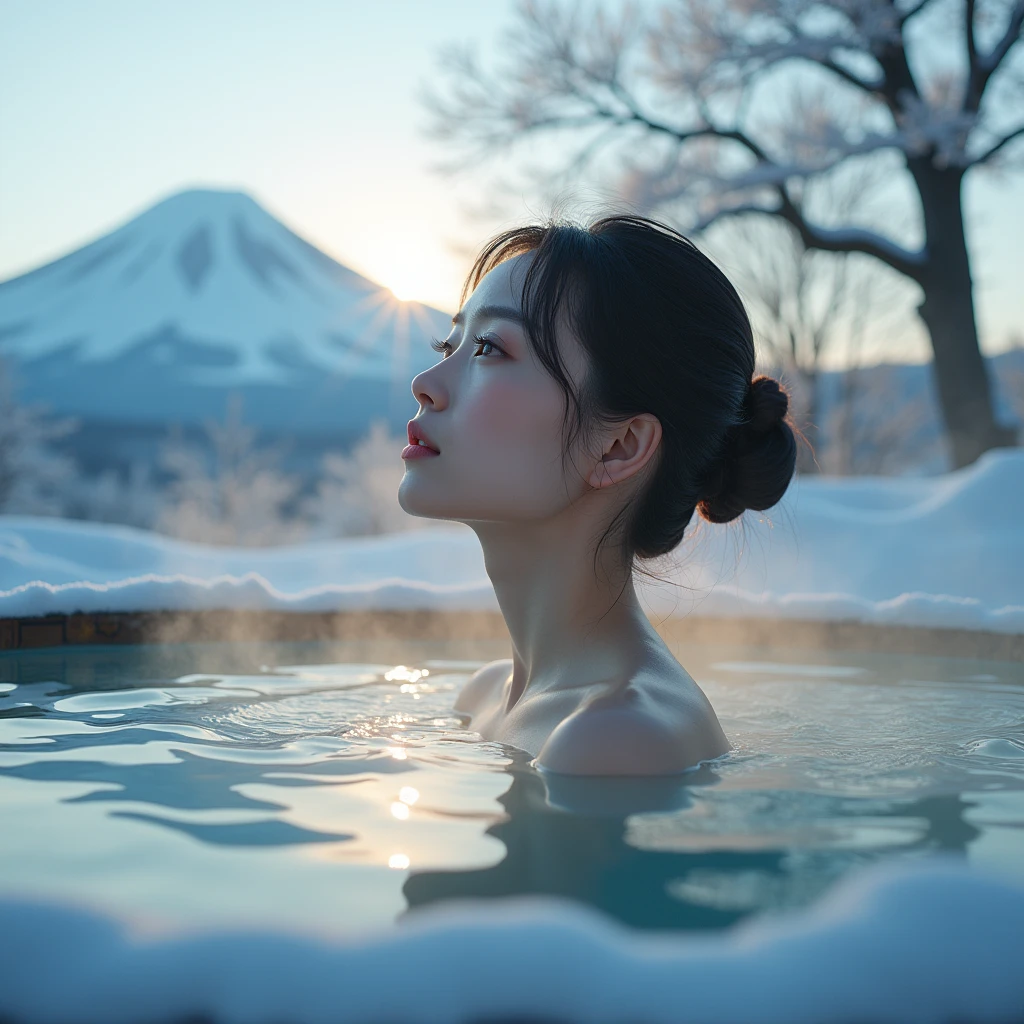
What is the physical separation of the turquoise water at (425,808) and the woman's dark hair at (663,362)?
1.76ft

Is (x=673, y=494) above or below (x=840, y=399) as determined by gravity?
below

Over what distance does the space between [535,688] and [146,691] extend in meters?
1.19

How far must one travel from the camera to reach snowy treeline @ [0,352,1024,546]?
1902cm

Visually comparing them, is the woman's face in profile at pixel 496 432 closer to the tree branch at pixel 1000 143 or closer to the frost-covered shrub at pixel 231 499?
the tree branch at pixel 1000 143

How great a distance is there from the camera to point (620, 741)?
1.59m

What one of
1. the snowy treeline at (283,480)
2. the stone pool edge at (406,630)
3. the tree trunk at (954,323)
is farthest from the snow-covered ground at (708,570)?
the snowy treeline at (283,480)

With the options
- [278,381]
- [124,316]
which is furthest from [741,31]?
[124,316]

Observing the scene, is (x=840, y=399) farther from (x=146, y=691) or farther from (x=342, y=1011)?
(x=342, y=1011)

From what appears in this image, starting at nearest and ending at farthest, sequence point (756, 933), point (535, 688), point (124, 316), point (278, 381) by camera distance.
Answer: point (756, 933)
point (535, 688)
point (278, 381)
point (124, 316)

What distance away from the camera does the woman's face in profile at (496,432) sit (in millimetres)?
1832

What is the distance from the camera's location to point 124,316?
7469cm

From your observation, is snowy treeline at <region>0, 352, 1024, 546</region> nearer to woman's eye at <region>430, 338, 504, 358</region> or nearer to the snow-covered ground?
the snow-covered ground

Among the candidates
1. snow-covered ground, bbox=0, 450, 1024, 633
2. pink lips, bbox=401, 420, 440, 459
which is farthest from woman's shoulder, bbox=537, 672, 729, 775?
snow-covered ground, bbox=0, 450, 1024, 633

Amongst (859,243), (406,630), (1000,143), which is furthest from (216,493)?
(406,630)
